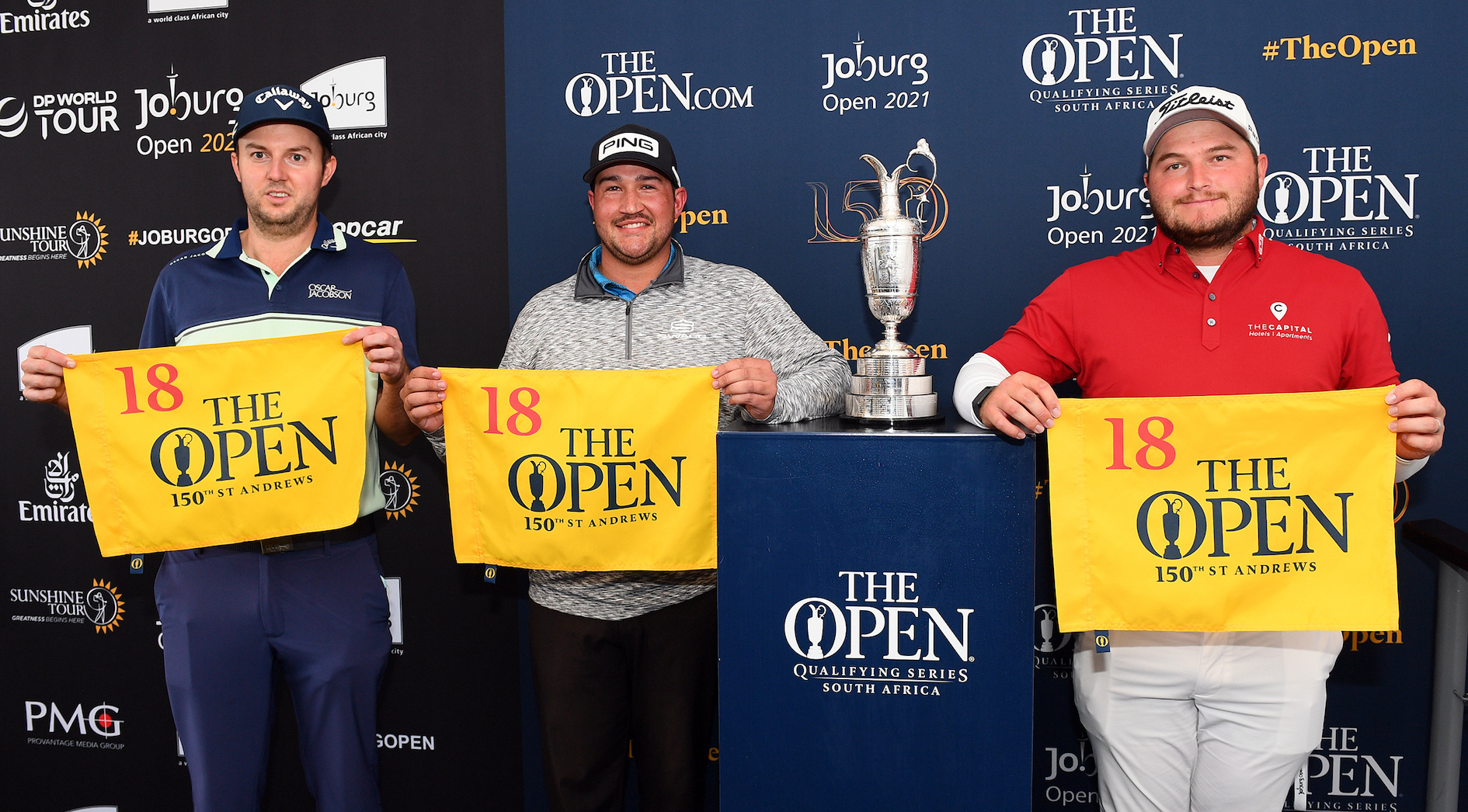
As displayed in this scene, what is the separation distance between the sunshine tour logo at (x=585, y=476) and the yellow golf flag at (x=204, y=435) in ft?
1.57

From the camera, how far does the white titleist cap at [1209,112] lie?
186cm

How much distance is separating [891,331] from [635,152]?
0.83m

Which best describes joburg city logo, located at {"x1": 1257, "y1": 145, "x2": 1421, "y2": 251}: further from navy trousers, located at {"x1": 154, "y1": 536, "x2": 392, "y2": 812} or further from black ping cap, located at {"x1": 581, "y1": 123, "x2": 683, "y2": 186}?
navy trousers, located at {"x1": 154, "y1": 536, "x2": 392, "y2": 812}

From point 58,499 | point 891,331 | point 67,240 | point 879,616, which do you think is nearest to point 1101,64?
point 891,331

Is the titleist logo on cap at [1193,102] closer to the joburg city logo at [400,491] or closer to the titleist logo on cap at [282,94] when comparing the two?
the titleist logo on cap at [282,94]

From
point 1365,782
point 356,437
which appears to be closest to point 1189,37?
point 1365,782

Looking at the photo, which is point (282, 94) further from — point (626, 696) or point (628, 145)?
point (626, 696)

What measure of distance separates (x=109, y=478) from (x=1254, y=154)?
8.76 feet

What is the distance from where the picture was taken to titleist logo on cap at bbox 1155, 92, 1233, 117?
6.11 feet

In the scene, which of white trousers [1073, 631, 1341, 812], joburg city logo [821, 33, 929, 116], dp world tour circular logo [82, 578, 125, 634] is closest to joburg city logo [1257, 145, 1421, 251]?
joburg city logo [821, 33, 929, 116]

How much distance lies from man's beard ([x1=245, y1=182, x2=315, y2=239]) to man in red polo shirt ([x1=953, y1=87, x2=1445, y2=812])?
1673 millimetres

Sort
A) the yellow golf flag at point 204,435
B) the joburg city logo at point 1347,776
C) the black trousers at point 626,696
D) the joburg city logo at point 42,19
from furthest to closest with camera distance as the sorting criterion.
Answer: the joburg city logo at point 42,19
the joburg city logo at point 1347,776
the black trousers at point 626,696
the yellow golf flag at point 204,435

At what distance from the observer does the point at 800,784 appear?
64.1 inches

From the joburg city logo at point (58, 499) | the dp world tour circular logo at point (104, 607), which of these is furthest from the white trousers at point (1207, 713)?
the joburg city logo at point (58, 499)
